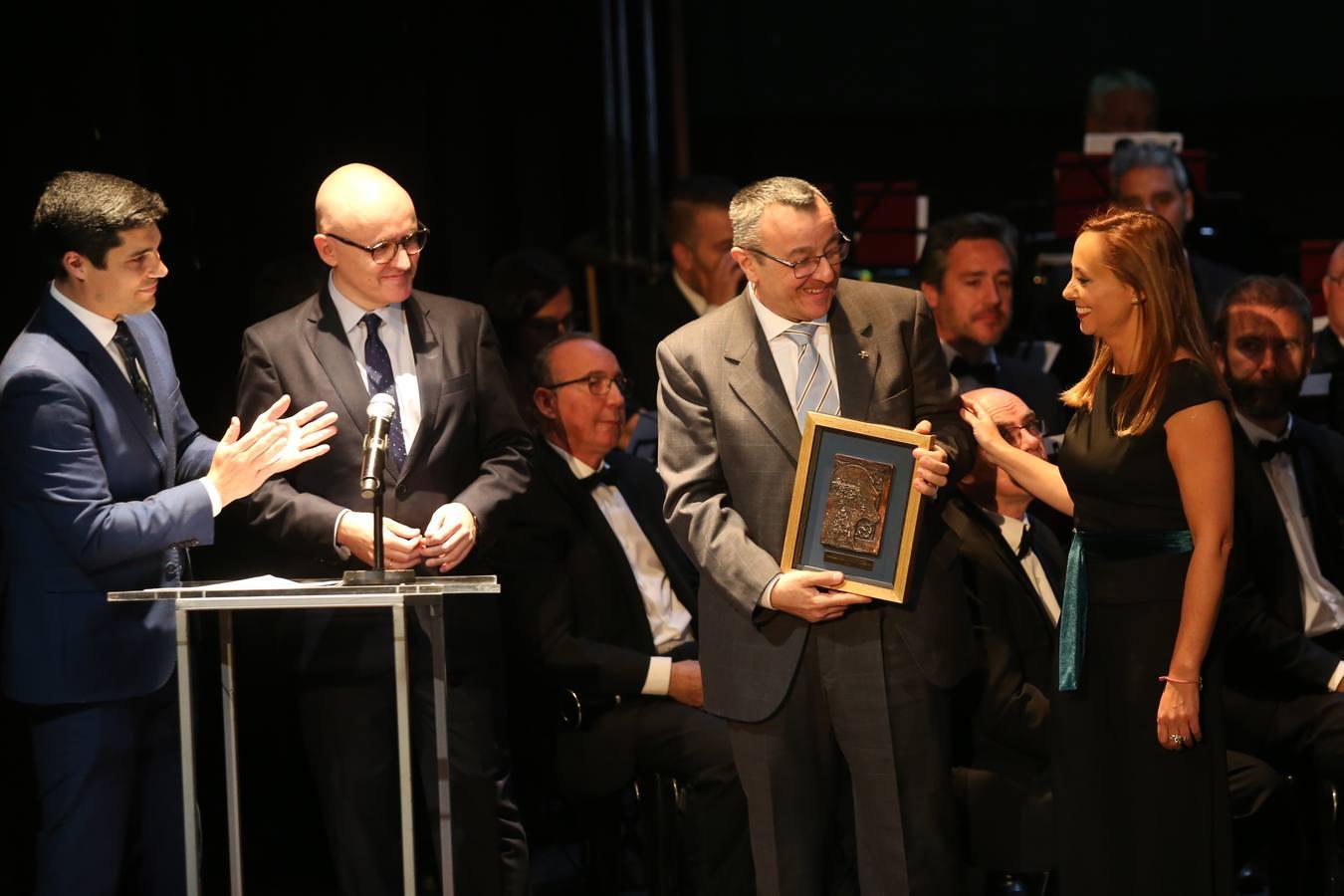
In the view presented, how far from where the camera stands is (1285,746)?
14.3 feet

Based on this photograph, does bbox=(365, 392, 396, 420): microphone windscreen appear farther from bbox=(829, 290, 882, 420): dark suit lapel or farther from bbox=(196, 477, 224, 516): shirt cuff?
bbox=(829, 290, 882, 420): dark suit lapel

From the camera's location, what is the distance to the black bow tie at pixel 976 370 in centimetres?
504

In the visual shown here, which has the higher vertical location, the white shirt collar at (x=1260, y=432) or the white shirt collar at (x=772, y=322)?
the white shirt collar at (x=772, y=322)

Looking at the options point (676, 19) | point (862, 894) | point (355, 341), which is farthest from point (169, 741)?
point (676, 19)

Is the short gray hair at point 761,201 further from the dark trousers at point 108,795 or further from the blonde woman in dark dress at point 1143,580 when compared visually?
the dark trousers at point 108,795

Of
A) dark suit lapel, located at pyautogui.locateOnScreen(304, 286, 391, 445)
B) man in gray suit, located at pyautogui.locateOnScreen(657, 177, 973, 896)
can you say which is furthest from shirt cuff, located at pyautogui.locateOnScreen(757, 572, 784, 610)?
dark suit lapel, located at pyautogui.locateOnScreen(304, 286, 391, 445)

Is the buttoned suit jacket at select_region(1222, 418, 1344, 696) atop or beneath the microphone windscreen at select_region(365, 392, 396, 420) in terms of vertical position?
beneath

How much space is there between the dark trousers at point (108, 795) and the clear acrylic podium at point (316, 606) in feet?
1.20

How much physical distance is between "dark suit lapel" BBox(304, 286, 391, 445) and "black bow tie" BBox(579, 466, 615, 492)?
1.07 meters

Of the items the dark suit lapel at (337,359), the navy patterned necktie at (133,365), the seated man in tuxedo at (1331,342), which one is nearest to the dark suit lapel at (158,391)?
the navy patterned necktie at (133,365)

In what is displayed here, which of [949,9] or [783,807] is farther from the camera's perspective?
[949,9]

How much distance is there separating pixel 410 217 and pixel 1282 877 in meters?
2.88

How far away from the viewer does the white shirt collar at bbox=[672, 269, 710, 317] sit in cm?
586

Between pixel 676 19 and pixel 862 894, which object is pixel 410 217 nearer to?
pixel 862 894
